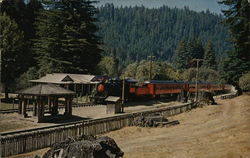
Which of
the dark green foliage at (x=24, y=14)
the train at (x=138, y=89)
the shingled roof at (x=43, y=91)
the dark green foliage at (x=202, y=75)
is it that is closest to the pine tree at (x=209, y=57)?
the dark green foliage at (x=202, y=75)

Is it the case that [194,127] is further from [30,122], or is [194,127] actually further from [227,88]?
[227,88]

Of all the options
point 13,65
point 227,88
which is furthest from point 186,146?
point 227,88

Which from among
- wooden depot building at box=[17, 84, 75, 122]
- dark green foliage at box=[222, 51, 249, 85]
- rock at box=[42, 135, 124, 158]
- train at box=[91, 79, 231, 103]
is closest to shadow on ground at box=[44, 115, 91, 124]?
wooden depot building at box=[17, 84, 75, 122]

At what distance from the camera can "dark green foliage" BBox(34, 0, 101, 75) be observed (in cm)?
4981

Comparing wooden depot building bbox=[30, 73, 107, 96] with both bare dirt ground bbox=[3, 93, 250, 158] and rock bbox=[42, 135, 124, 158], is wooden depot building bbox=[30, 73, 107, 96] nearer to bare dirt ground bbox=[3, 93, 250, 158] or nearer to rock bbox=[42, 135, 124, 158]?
bare dirt ground bbox=[3, 93, 250, 158]

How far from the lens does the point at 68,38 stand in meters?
50.0

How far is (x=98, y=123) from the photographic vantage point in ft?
71.1

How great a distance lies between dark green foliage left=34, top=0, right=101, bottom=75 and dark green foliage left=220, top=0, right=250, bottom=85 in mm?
25625

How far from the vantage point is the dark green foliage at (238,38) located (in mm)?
34219

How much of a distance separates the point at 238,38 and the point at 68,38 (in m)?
30.2

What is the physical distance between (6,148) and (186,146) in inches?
435

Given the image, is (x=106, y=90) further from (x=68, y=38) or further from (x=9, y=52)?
(x=68, y=38)

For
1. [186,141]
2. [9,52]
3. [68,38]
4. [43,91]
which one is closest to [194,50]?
[68,38]

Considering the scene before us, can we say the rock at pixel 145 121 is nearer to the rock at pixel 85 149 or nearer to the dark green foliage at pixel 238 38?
the rock at pixel 85 149
